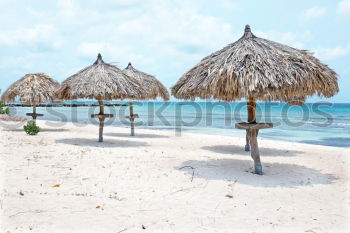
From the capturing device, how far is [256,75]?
18.5 feet

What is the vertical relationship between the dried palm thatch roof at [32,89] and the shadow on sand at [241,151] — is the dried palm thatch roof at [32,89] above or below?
above

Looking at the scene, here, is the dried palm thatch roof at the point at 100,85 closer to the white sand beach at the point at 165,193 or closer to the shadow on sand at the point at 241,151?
the white sand beach at the point at 165,193

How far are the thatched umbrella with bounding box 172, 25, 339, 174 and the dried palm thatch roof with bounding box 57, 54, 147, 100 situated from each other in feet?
12.6

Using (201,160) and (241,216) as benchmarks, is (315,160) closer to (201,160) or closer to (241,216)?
(201,160)

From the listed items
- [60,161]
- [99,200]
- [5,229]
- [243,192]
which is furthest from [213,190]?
[60,161]

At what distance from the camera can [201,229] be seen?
384cm

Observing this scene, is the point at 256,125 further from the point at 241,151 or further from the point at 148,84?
the point at 148,84

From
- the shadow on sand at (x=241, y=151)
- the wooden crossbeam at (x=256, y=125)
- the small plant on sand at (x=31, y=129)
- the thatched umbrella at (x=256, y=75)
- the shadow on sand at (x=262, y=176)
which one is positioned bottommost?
the shadow on sand at (x=262, y=176)

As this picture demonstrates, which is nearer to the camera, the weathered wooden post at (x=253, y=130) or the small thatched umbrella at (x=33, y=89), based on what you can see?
the weathered wooden post at (x=253, y=130)

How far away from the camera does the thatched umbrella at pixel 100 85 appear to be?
32.4ft

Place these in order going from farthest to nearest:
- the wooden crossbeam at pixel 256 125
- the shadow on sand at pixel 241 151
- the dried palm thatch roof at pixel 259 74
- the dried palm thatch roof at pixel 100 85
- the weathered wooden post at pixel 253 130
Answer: the dried palm thatch roof at pixel 100 85 → the shadow on sand at pixel 241 151 → the weathered wooden post at pixel 253 130 → the wooden crossbeam at pixel 256 125 → the dried palm thatch roof at pixel 259 74

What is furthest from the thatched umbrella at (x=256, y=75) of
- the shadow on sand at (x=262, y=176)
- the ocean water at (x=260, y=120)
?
the ocean water at (x=260, y=120)

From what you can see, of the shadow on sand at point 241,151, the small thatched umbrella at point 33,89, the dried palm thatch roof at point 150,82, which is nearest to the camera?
the shadow on sand at point 241,151

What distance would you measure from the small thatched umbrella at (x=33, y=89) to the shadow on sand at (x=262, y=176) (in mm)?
8991
